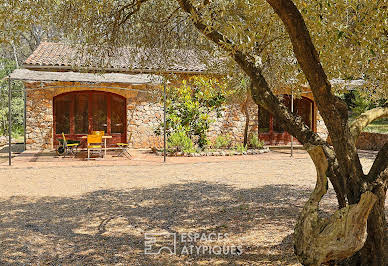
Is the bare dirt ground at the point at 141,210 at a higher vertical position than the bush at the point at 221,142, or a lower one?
lower

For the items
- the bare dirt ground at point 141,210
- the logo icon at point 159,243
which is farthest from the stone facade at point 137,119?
the logo icon at point 159,243

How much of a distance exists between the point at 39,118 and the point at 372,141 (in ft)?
44.0

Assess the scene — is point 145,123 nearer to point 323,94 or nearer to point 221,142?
point 221,142

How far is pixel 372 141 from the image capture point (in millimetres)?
14906

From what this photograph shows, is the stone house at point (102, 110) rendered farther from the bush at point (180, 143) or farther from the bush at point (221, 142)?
the bush at point (180, 143)

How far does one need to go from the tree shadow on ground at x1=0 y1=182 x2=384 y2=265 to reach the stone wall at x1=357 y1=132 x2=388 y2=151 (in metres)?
8.49

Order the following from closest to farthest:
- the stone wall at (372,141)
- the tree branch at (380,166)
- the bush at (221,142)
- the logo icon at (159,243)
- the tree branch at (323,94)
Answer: the tree branch at (323,94) < the tree branch at (380,166) < the logo icon at (159,243) < the stone wall at (372,141) < the bush at (221,142)

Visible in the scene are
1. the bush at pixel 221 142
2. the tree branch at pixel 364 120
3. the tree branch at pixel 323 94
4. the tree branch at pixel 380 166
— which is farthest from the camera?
the bush at pixel 221 142

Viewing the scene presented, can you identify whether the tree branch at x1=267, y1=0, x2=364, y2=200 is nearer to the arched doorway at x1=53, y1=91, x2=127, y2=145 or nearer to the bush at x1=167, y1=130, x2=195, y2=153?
the bush at x1=167, y1=130, x2=195, y2=153

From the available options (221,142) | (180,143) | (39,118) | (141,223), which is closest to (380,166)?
(141,223)

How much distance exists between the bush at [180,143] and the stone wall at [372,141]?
744 centimetres

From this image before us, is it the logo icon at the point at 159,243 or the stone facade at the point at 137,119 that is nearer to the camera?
the logo icon at the point at 159,243

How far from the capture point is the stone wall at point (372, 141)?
1430 centimetres

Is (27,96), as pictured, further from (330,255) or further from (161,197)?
(330,255)
